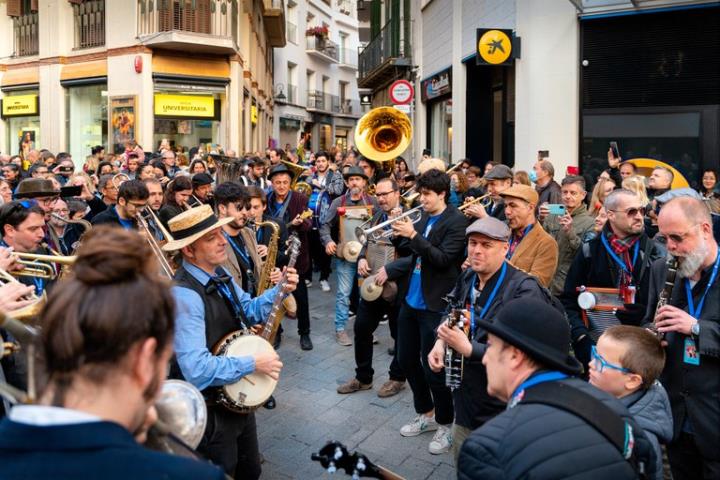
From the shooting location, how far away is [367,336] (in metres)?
6.07

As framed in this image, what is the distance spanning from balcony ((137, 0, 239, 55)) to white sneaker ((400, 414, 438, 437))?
17502mm

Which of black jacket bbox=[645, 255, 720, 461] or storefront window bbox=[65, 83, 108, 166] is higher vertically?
storefront window bbox=[65, 83, 108, 166]

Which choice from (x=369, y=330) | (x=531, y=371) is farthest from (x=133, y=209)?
(x=531, y=371)

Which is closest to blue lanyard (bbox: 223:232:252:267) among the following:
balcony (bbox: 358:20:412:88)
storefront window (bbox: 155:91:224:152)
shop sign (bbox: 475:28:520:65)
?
shop sign (bbox: 475:28:520:65)

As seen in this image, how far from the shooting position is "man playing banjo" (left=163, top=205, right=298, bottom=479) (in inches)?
122

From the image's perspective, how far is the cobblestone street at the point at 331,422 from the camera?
15.2 ft

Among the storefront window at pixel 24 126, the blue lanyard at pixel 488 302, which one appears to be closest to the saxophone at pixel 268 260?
the blue lanyard at pixel 488 302

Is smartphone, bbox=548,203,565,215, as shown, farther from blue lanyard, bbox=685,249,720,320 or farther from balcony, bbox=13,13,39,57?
balcony, bbox=13,13,39,57

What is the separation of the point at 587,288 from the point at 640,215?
2.09 feet

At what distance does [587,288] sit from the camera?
4.43 metres

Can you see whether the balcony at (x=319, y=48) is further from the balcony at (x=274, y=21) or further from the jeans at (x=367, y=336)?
the jeans at (x=367, y=336)

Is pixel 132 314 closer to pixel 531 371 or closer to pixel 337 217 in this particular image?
pixel 531 371

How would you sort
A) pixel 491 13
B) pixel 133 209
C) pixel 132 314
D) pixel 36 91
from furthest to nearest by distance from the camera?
1. pixel 36 91
2. pixel 491 13
3. pixel 133 209
4. pixel 132 314

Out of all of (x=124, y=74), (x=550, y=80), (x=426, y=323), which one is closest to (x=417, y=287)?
(x=426, y=323)
